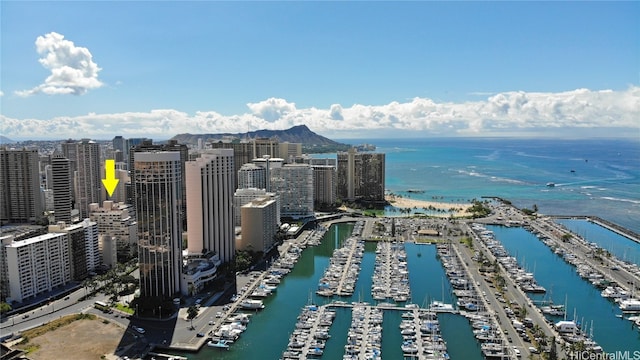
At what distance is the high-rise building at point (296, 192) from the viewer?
44.6 m

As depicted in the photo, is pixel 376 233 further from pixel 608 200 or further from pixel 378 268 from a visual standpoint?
pixel 608 200

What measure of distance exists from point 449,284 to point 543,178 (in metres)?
57.4

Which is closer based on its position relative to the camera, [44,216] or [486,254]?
[486,254]

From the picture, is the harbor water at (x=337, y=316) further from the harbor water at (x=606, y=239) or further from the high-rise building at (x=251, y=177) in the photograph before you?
the high-rise building at (x=251, y=177)

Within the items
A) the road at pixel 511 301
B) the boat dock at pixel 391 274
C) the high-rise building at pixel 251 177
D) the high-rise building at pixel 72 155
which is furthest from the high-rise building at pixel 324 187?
the high-rise building at pixel 72 155

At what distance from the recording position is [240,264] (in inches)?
1116

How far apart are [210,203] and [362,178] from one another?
1152 inches

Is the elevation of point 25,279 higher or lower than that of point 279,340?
higher

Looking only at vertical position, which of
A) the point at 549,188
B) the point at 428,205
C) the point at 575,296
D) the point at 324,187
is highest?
the point at 324,187

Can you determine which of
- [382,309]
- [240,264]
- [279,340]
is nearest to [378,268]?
[382,309]

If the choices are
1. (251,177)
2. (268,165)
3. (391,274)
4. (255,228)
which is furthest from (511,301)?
(268,165)

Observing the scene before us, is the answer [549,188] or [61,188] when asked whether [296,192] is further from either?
[549,188]

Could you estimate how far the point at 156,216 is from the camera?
22578 mm

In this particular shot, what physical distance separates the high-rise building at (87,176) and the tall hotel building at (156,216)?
976 inches
